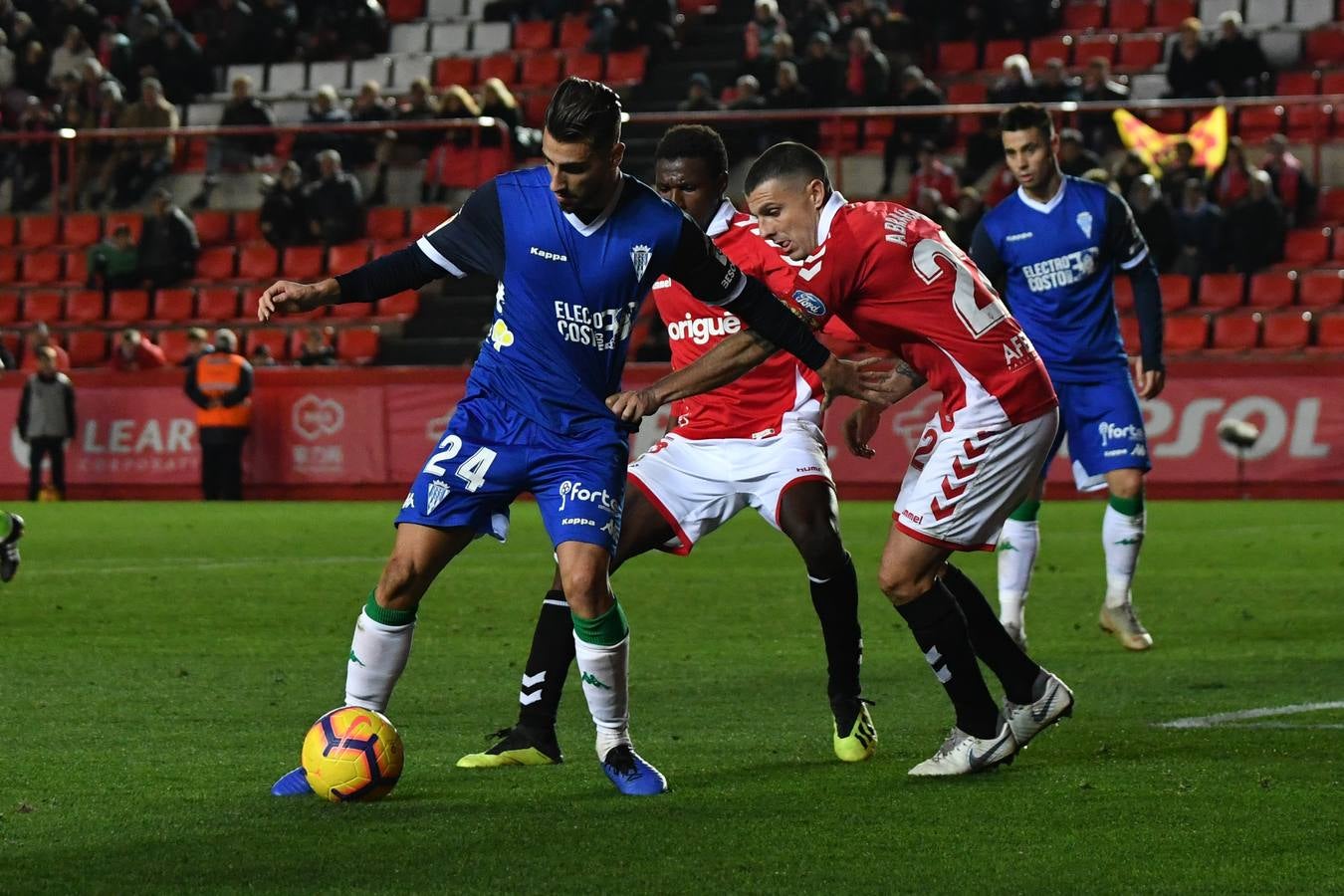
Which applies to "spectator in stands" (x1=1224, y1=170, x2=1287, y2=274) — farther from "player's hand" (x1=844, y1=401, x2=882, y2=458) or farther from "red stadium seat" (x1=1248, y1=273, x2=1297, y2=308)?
"player's hand" (x1=844, y1=401, x2=882, y2=458)

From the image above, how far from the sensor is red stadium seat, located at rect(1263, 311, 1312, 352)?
21312mm

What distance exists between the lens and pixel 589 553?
19.5ft

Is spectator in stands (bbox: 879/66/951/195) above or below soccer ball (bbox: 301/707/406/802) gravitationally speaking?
above

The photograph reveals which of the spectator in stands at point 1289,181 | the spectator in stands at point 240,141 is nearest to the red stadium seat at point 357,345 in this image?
the spectator in stands at point 240,141

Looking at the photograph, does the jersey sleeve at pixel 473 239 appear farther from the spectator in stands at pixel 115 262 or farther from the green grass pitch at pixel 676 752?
the spectator in stands at pixel 115 262

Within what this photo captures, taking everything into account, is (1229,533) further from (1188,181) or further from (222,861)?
(222,861)

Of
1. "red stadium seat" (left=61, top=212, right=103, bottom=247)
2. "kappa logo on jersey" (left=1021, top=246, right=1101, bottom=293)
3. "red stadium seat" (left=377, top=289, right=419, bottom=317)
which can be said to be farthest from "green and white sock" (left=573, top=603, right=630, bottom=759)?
"red stadium seat" (left=61, top=212, right=103, bottom=247)

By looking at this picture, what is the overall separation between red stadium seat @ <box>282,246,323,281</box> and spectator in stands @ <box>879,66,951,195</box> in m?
6.67

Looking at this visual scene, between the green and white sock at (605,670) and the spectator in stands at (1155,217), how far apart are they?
15594 mm

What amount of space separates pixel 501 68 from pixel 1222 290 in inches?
422

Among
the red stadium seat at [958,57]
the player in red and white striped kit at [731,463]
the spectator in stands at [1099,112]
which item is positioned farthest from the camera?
the red stadium seat at [958,57]

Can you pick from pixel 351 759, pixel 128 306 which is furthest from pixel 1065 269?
pixel 128 306

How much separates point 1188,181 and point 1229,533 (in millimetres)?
6101

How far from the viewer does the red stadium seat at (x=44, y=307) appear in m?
26.4
